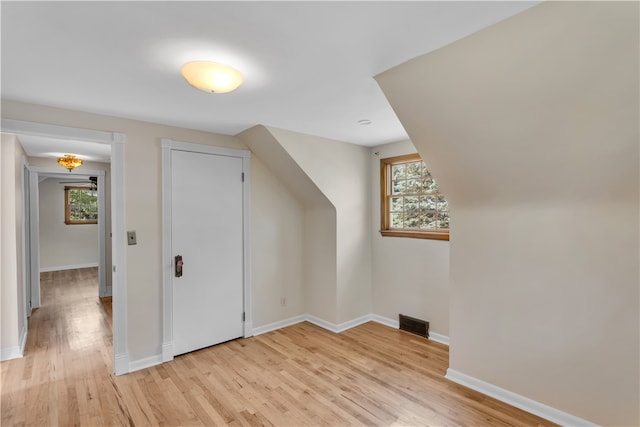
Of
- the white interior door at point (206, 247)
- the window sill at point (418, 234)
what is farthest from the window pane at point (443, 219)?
the white interior door at point (206, 247)

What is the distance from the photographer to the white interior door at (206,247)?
320 centimetres

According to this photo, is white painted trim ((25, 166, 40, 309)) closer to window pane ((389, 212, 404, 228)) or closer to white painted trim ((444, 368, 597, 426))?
window pane ((389, 212, 404, 228))

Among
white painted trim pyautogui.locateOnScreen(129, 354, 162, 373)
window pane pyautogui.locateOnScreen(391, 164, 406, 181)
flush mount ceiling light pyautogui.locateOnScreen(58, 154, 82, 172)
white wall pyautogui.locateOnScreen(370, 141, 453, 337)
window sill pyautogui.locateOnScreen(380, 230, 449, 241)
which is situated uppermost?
flush mount ceiling light pyautogui.locateOnScreen(58, 154, 82, 172)

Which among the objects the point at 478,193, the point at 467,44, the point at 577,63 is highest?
the point at 467,44

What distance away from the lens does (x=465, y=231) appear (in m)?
2.64

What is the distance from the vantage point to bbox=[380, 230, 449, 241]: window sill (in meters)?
3.53

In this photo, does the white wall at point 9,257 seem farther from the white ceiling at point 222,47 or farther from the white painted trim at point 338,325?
the white painted trim at point 338,325

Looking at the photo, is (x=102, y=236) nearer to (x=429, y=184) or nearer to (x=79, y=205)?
(x=79, y=205)

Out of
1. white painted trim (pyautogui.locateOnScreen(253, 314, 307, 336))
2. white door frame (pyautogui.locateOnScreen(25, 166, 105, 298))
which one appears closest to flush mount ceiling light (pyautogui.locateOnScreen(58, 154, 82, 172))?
white door frame (pyautogui.locateOnScreen(25, 166, 105, 298))

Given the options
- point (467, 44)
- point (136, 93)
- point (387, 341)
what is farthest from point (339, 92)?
point (387, 341)

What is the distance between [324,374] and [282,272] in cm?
153

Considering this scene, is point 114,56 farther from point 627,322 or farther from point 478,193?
point 627,322

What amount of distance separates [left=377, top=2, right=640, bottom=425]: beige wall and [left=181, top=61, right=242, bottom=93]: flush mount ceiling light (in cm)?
97

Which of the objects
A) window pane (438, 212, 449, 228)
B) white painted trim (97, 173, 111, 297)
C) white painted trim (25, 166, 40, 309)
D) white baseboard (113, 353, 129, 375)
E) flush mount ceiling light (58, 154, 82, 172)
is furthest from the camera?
white painted trim (97, 173, 111, 297)
